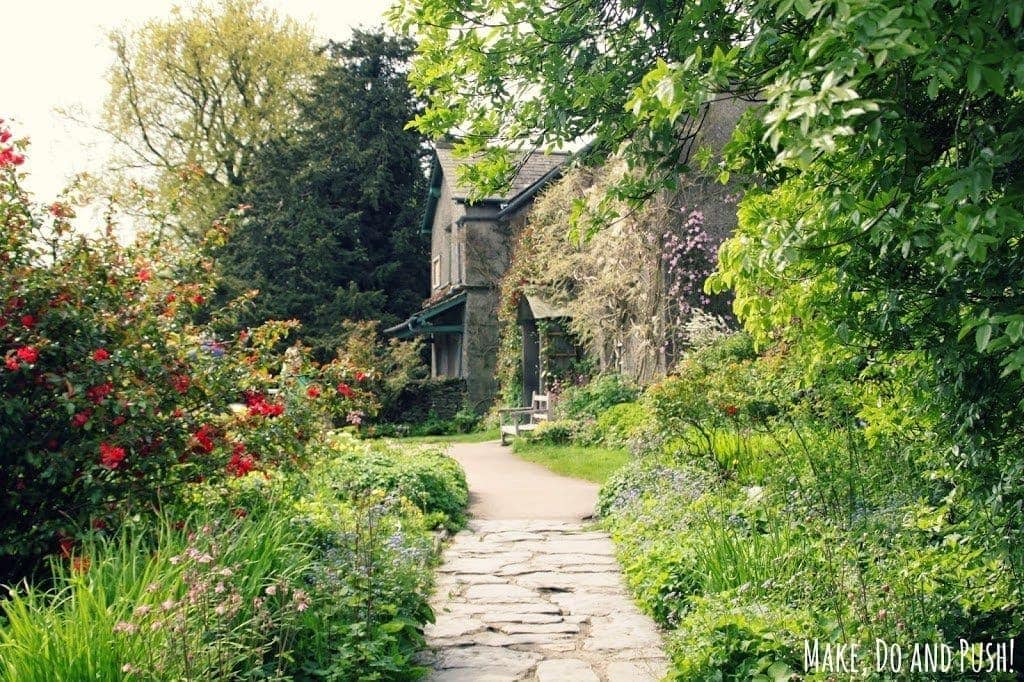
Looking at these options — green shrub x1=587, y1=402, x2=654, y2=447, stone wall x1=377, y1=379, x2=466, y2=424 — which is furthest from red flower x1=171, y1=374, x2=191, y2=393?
stone wall x1=377, y1=379, x2=466, y2=424

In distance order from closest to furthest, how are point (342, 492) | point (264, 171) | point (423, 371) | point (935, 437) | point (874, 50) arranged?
point (874, 50), point (935, 437), point (342, 492), point (423, 371), point (264, 171)

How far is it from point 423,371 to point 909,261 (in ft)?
74.9

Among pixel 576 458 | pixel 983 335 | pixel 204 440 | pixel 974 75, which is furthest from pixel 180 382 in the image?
pixel 576 458

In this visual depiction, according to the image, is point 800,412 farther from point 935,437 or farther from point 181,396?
point 181,396

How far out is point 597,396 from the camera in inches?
713

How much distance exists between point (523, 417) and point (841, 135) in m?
18.7

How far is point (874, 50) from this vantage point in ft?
8.20

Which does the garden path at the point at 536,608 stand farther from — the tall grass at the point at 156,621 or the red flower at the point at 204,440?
the red flower at the point at 204,440

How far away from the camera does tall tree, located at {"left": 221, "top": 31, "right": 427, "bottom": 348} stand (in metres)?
31.7

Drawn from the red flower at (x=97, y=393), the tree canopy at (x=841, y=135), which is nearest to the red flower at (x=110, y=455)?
the red flower at (x=97, y=393)

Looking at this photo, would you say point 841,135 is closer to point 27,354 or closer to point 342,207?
point 27,354

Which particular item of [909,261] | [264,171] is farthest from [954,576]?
[264,171]

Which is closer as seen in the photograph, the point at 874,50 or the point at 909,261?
the point at 874,50

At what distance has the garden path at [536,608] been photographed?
4953 millimetres
